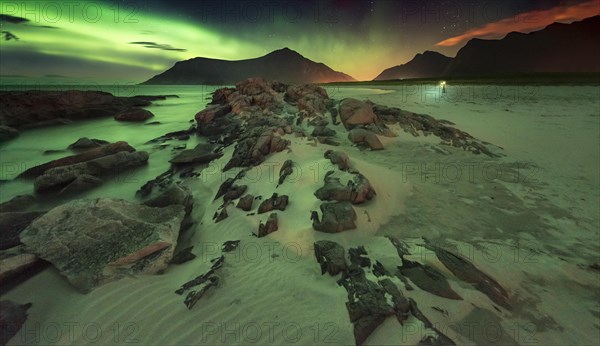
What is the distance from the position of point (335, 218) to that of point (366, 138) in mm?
6761

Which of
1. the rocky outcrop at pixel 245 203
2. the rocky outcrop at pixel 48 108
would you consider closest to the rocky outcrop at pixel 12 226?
the rocky outcrop at pixel 245 203

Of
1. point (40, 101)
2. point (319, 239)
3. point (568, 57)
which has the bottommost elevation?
point (319, 239)

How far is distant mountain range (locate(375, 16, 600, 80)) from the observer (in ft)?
322

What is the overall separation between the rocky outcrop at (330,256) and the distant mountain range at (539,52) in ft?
354

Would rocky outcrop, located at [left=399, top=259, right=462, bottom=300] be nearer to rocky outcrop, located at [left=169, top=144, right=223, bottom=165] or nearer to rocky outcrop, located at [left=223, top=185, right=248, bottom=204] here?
rocky outcrop, located at [left=223, top=185, right=248, bottom=204]

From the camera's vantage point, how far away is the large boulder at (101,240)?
4789 millimetres

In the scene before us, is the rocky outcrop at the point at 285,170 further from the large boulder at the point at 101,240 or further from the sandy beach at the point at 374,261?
the large boulder at the point at 101,240

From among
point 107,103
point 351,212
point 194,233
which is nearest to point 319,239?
point 351,212

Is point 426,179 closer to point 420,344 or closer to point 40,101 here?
point 420,344

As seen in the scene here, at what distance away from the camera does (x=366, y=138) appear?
37.3 feet

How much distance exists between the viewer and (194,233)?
636cm

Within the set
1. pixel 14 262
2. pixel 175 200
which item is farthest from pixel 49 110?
pixel 14 262

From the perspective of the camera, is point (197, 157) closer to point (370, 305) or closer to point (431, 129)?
point (370, 305)

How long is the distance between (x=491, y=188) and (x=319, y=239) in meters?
6.21
